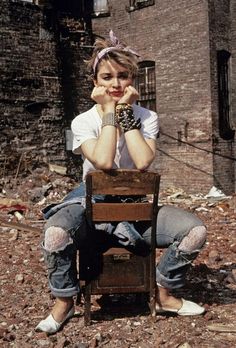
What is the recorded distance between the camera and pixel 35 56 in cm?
1321

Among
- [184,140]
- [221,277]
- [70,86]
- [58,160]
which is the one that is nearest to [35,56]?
[70,86]

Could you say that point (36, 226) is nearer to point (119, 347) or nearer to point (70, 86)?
point (119, 347)

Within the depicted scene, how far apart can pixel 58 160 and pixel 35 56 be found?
3164 millimetres

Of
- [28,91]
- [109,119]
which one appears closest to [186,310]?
[109,119]

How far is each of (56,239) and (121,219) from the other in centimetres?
45

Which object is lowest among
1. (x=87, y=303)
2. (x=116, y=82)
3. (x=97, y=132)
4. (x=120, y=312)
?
(x=120, y=312)

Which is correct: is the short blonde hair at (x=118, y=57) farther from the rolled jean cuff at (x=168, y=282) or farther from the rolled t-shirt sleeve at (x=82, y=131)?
the rolled jean cuff at (x=168, y=282)

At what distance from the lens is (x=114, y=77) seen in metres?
3.12

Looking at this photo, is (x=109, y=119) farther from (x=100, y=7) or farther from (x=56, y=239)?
(x=100, y=7)

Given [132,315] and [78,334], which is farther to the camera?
[132,315]

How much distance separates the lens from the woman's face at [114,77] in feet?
10.2

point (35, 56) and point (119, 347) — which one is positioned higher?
point (35, 56)

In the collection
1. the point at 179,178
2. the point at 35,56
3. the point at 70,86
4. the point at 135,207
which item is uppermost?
the point at 35,56

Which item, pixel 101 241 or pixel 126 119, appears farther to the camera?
pixel 101 241
